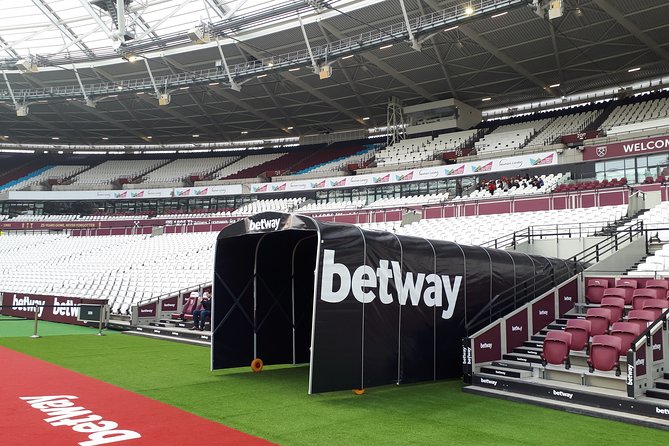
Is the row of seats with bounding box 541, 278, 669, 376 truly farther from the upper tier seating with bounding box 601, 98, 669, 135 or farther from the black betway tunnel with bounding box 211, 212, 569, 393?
the upper tier seating with bounding box 601, 98, 669, 135

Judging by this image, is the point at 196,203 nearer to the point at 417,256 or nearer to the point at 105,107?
the point at 105,107

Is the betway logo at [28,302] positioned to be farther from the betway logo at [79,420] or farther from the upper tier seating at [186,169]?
the upper tier seating at [186,169]

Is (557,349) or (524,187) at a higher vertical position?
(524,187)

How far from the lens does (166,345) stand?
635 inches

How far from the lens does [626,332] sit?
29.0 feet

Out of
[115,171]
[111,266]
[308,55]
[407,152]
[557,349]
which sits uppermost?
[308,55]

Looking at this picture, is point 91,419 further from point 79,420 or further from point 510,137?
point 510,137

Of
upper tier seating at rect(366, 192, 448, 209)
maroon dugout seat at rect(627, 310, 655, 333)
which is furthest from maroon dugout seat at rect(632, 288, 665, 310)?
upper tier seating at rect(366, 192, 448, 209)

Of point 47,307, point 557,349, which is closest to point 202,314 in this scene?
point 47,307

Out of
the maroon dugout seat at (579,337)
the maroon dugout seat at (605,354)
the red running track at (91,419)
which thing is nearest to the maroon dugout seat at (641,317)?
the maroon dugout seat at (579,337)

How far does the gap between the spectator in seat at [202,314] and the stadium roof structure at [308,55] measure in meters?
20.4

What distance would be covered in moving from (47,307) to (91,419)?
64.4 ft

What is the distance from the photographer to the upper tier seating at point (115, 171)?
62625mm

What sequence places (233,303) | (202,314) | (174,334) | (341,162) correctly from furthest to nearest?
(341,162), (174,334), (202,314), (233,303)
